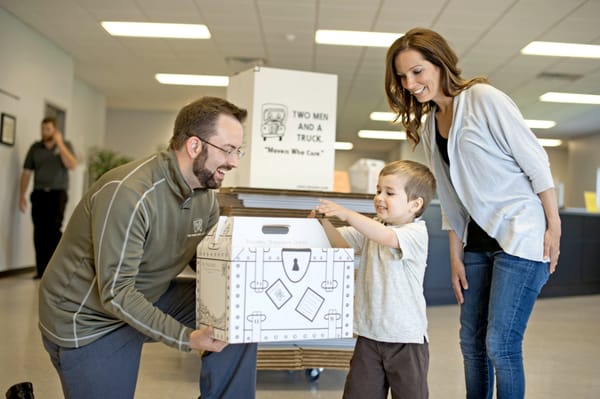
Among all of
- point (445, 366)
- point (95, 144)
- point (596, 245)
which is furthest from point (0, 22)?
point (596, 245)

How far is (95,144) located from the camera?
393 inches

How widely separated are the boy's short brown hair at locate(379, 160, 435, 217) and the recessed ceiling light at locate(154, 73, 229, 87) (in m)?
7.17

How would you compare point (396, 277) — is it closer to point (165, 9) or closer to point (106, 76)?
point (165, 9)

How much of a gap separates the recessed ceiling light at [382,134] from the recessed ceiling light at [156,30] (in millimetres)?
7520

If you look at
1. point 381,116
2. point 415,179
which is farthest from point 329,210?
point 381,116

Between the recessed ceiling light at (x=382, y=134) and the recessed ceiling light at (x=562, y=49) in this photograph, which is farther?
the recessed ceiling light at (x=382, y=134)

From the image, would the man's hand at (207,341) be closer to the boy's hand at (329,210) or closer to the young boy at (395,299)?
the boy's hand at (329,210)

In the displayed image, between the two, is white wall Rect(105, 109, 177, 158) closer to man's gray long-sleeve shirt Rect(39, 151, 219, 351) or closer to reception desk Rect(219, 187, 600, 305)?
reception desk Rect(219, 187, 600, 305)

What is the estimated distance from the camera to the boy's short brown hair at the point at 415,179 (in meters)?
1.73

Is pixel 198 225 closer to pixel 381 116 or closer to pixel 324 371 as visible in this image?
pixel 324 371

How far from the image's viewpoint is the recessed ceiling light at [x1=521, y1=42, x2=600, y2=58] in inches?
256

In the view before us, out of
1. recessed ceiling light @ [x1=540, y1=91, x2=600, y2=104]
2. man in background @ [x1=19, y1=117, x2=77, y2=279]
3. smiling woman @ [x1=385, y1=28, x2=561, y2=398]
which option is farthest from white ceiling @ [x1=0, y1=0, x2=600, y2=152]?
smiling woman @ [x1=385, y1=28, x2=561, y2=398]

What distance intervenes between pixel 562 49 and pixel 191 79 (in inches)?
190

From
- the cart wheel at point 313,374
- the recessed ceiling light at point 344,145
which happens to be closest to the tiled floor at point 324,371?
the cart wheel at point 313,374
